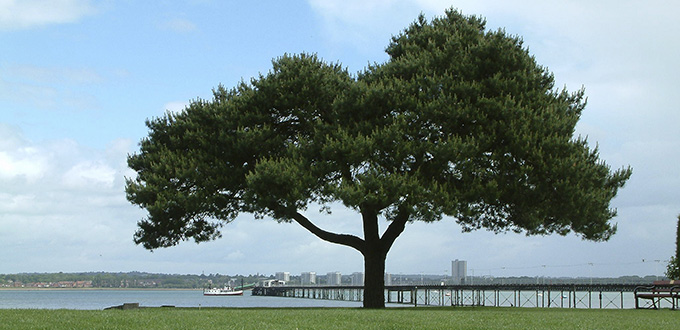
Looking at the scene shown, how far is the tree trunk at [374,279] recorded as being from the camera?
1204 inches

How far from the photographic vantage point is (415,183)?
26.6 metres

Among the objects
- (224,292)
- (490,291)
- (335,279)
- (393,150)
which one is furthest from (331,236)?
(335,279)

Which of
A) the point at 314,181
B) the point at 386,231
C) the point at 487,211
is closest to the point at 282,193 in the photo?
the point at 314,181

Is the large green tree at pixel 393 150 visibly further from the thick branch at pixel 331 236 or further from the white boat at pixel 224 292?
the white boat at pixel 224 292

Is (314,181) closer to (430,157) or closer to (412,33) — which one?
(430,157)

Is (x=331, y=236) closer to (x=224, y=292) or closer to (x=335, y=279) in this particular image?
(x=224, y=292)

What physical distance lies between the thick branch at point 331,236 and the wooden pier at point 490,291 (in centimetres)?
1407

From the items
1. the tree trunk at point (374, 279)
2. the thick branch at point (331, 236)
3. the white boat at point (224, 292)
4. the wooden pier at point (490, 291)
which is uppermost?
the thick branch at point (331, 236)

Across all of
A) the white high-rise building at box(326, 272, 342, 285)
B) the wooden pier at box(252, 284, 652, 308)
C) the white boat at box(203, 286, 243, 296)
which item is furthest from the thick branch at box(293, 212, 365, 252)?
the white high-rise building at box(326, 272, 342, 285)

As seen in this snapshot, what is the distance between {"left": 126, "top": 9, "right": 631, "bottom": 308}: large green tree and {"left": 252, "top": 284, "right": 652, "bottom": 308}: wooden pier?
1742 centimetres

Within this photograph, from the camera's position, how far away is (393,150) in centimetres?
2788

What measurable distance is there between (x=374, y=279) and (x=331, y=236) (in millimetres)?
3001

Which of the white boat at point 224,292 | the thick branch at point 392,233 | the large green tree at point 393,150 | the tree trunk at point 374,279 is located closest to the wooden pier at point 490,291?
the white boat at point 224,292

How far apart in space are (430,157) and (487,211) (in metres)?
5.45
